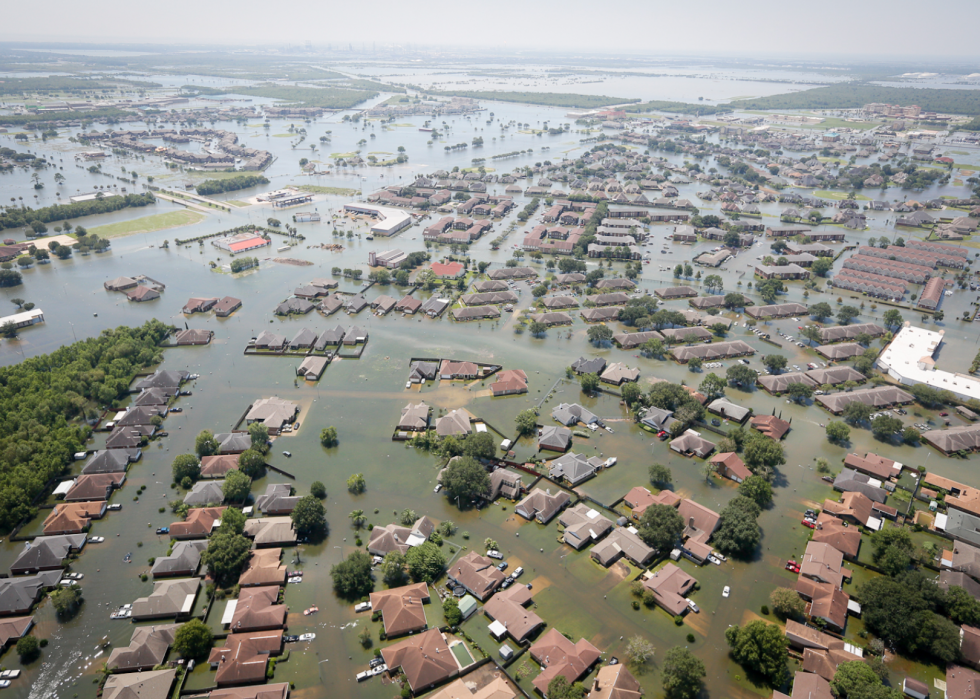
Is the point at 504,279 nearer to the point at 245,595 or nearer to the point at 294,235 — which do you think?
the point at 294,235

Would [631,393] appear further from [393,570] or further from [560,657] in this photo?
[393,570]

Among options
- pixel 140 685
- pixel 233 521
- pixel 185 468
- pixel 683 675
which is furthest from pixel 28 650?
pixel 683 675

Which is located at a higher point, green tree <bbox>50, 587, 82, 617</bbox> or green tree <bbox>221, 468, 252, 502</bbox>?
green tree <bbox>221, 468, 252, 502</bbox>

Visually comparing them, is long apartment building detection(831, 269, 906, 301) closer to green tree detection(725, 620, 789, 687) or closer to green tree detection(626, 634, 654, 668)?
green tree detection(725, 620, 789, 687)

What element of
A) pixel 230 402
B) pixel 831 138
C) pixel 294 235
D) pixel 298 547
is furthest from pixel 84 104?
pixel 831 138

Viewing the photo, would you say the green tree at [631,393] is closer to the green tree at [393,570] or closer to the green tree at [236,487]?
the green tree at [393,570]

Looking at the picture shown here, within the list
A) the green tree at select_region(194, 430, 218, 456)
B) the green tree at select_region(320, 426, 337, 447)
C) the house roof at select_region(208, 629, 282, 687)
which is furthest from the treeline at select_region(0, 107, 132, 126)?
the house roof at select_region(208, 629, 282, 687)
